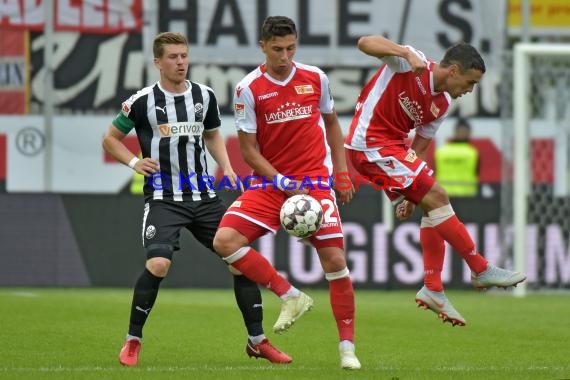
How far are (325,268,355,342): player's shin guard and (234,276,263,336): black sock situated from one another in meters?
0.65

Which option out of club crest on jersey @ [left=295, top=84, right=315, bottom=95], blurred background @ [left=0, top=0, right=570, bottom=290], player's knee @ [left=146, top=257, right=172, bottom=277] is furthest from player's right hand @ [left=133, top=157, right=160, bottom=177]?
blurred background @ [left=0, top=0, right=570, bottom=290]

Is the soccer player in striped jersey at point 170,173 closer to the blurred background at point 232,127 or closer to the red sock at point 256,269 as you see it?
the red sock at point 256,269

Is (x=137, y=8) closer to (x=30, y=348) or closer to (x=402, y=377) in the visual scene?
(x=30, y=348)

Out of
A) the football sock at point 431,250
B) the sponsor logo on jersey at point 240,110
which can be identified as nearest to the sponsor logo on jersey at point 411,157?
the football sock at point 431,250

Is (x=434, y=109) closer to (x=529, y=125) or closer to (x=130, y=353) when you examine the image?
(x=130, y=353)

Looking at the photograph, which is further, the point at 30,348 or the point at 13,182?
the point at 13,182

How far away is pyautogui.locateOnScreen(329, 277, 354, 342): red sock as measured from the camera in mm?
8172

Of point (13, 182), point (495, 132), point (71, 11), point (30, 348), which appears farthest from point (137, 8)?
point (30, 348)

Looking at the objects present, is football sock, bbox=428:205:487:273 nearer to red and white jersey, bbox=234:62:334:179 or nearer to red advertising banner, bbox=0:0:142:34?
red and white jersey, bbox=234:62:334:179

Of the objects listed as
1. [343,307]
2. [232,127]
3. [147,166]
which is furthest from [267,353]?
[232,127]

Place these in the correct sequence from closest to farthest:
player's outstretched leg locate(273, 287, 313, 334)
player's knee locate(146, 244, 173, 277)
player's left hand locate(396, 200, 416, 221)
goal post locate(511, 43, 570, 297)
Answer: player's outstretched leg locate(273, 287, 313, 334) → player's knee locate(146, 244, 173, 277) → player's left hand locate(396, 200, 416, 221) → goal post locate(511, 43, 570, 297)

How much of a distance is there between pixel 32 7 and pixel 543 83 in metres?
6.57

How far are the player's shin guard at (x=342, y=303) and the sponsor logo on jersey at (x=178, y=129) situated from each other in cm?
132

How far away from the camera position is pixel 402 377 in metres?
7.77
